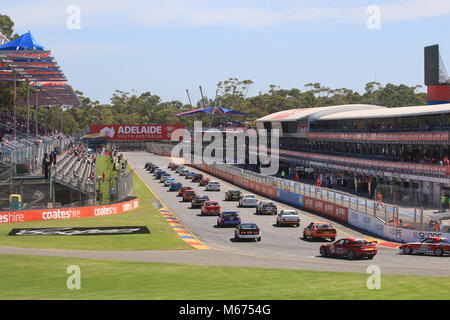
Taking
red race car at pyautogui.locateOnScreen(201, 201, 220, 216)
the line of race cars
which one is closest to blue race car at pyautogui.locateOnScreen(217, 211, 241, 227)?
the line of race cars

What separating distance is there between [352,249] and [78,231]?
1713 cm

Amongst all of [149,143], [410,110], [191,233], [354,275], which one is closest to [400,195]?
[191,233]

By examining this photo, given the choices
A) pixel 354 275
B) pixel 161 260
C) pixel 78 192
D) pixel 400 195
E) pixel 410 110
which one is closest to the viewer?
pixel 354 275

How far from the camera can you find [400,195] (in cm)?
3856

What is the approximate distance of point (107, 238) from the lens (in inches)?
1391

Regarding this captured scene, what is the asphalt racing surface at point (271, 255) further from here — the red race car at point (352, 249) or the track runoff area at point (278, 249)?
the red race car at point (352, 249)

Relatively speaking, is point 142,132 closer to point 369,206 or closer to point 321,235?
point 369,206

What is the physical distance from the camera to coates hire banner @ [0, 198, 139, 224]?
41906mm

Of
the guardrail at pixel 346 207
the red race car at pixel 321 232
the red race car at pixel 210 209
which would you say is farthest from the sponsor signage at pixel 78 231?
the guardrail at pixel 346 207

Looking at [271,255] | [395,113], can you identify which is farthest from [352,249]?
[395,113]

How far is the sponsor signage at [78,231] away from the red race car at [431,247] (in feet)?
52.2

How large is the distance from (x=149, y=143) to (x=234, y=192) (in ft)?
297

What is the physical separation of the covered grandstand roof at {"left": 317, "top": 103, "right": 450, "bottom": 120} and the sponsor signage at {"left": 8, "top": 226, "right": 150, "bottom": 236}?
32.1m
